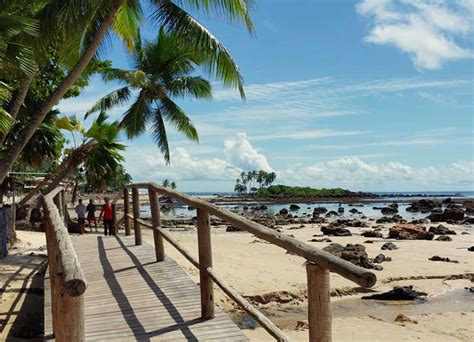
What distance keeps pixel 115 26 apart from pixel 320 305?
12.4 m

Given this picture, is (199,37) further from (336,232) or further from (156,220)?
(336,232)

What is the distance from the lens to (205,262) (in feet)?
17.1

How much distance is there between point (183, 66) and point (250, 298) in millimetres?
14247

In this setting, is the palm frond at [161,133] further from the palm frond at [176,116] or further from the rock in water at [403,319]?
the rock in water at [403,319]

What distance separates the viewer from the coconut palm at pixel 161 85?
22.0 metres

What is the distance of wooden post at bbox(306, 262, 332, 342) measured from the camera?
2.88 metres

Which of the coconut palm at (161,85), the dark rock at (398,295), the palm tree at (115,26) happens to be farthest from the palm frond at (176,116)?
the dark rock at (398,295)

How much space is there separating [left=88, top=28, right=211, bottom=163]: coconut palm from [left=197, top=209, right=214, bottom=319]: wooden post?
55.7ft

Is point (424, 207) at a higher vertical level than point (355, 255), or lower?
lower

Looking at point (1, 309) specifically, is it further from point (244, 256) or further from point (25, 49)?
point (244, 256)

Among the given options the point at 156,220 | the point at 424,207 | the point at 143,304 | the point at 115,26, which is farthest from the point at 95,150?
the point at 424,207

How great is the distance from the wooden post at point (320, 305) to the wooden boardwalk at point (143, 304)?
5.49 feet

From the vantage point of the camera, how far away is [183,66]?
22.2 m

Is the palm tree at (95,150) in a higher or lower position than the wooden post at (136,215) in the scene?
higher
